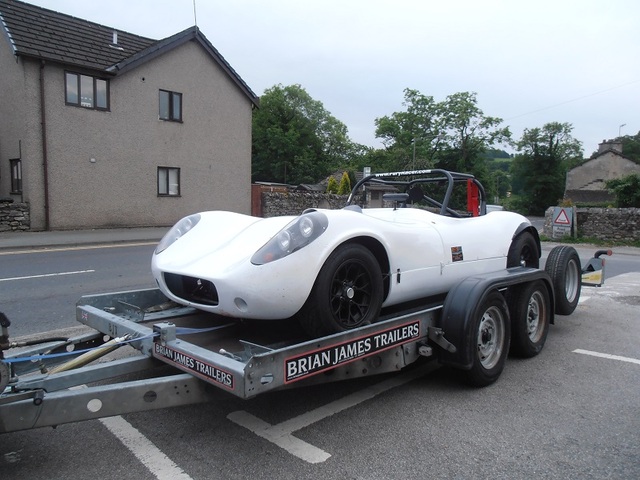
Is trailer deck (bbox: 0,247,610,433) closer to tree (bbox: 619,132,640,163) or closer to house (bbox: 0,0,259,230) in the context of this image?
house (bbox: 0,0,259,230)

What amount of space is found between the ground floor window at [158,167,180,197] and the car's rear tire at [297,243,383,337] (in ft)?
61.5

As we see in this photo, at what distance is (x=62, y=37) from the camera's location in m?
18.0

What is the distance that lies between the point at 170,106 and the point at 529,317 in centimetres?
1952

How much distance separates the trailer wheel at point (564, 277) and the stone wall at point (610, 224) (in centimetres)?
1708

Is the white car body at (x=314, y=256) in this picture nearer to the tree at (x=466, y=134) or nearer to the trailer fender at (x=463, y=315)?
the trailer fender at (x=463, y=315)

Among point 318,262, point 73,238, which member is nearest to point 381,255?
point 318,262

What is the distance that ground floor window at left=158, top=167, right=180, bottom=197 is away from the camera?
2078 cm

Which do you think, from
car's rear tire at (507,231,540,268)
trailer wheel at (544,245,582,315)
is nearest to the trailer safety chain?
car's rear tire at (507,231,540,268)

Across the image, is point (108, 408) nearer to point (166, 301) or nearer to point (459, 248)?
point (166, 301)

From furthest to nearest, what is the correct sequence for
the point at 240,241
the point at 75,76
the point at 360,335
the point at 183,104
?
the point at 183,104 < the point at 75,76 < the point at 240,241 < the point at 360,335

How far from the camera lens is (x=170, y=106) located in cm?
2100

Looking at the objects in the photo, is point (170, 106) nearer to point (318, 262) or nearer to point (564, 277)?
point (564, 277)

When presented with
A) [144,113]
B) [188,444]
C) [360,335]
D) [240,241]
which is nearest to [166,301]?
[240,241]

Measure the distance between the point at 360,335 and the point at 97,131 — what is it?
18177 mm
